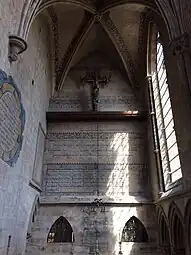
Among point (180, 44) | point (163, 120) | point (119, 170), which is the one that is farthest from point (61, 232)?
point (180, 44)

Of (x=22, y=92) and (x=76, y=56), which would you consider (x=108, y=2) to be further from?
(x=22, y=92)

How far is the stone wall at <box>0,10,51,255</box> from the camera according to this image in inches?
206

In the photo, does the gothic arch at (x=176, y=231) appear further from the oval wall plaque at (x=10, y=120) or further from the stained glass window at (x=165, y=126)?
Result: the oval wall plaque at (x=10, y=120)

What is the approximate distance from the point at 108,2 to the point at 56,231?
26.5 feet

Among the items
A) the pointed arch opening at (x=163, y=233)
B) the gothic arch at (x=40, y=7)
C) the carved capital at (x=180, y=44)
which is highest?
the gothic arch at (x=40, y=7)

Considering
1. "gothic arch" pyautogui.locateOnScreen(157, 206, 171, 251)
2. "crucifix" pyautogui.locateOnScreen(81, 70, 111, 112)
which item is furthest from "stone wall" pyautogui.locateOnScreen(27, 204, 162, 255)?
"crucifix" pyautogui.locateOnScreen(81, 70, 111, 112)

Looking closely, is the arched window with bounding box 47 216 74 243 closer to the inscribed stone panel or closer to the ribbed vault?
the inscribed stone panel

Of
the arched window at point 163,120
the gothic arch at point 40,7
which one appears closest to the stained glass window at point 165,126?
the arched window at point 163,120

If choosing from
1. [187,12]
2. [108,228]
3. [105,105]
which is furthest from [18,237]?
[187,12]

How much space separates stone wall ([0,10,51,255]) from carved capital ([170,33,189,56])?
3.55 metres

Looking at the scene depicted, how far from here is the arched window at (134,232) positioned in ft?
26.2

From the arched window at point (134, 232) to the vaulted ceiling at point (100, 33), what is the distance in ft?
18.2

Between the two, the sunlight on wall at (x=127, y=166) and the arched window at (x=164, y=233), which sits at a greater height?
the sunlight on wall at (x=127, y=166)

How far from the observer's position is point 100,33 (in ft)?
33.7
